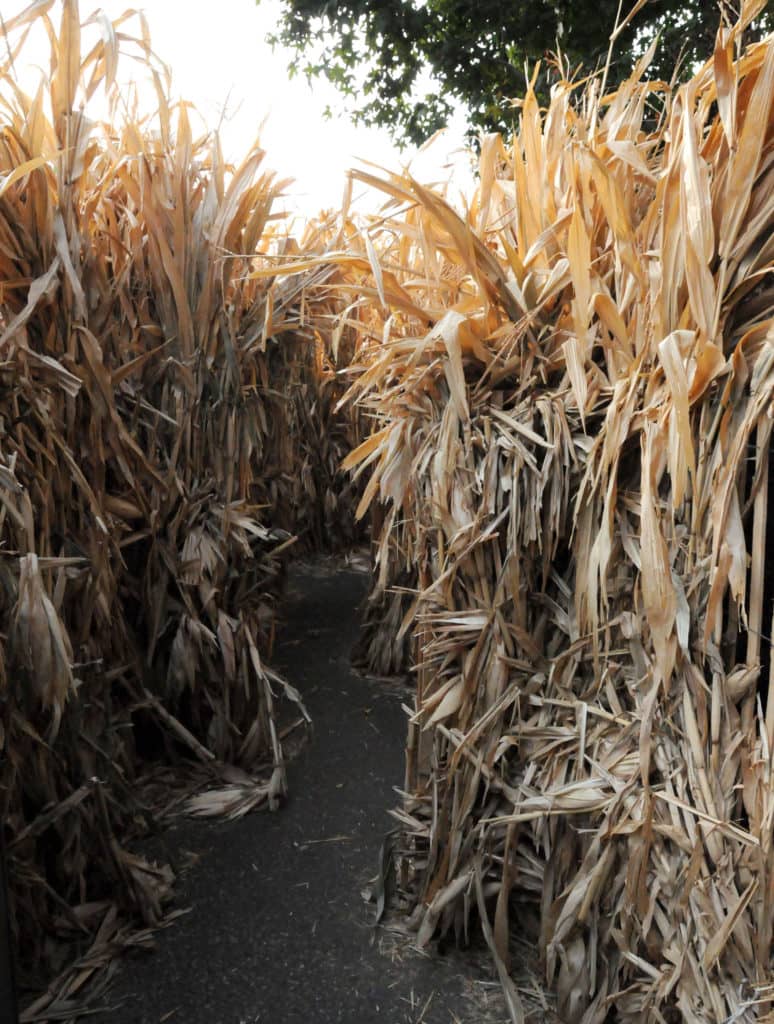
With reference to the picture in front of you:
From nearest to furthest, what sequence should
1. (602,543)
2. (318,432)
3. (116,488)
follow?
(602,543)
(116,488)
(318,432)

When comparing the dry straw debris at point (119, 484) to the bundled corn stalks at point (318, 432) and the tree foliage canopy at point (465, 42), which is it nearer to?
the bundled corn stalks at point (318, 432)

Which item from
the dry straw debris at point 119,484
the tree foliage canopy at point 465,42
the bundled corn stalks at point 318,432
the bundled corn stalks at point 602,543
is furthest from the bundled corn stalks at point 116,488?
the tree foliage canopy at point 465,42

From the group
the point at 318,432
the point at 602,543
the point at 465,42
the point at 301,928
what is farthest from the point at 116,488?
the point at 465,42

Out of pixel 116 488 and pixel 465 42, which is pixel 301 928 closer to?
pixel 116 488

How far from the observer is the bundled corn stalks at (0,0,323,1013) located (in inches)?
53.1

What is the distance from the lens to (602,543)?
45.0 inches

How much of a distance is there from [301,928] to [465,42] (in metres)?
6.19

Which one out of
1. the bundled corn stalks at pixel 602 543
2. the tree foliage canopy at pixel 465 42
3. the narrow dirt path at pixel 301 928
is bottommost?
the narrow dirt path at pixel 301 928

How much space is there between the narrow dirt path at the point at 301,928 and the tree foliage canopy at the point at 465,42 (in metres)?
4.30

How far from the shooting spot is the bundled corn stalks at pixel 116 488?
1349 millimetres

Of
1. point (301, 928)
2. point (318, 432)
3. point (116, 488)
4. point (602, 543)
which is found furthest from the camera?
point (318, 432)

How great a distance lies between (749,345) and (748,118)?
10.2 inches

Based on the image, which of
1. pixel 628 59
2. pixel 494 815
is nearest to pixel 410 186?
pixel 494 815

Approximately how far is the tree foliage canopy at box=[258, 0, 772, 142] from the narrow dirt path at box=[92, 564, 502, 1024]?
4.30 metres
